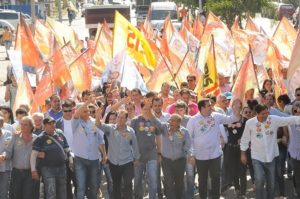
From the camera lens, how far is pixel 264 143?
32.4ft

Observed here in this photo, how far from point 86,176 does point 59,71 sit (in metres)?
3.30

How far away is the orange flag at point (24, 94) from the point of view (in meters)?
12.0

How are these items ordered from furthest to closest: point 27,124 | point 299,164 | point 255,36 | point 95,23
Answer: point 95,23 → point 255,36 → point 299,164 → point 27,124

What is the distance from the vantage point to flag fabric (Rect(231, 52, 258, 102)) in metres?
11.6

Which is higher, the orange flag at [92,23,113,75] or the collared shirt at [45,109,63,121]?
the collared shirt at [45,109,63,121]

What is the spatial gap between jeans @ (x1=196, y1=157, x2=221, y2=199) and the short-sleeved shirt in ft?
6.14

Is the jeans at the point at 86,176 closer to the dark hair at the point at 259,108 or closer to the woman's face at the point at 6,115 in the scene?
the woman's face at the point at 6,115

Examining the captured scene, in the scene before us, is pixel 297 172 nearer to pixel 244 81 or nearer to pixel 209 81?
pixel 244 81

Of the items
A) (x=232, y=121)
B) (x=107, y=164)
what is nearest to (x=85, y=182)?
(x=107, y=164)

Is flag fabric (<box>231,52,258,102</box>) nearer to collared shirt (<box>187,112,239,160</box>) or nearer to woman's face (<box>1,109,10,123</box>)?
collared shirt (<box>187,112,239,160</box>)

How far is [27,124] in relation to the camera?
9.55 metres

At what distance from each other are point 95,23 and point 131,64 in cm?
2488

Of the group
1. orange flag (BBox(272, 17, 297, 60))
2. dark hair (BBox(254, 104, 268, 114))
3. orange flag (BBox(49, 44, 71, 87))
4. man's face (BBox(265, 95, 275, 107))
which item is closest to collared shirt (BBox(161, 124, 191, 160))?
dark hair (BBox(254, 104, 268, 114))

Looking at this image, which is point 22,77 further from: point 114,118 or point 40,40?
point 40,40
